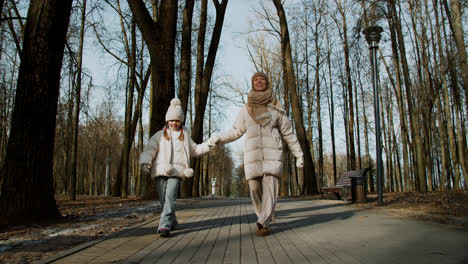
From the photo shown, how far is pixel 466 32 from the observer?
19016 millimetres

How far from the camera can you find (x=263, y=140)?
507cm

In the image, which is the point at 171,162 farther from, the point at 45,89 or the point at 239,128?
the point at 45,89

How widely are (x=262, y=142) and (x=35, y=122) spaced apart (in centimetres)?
403

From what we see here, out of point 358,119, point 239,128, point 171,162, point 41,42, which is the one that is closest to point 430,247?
point 239,128

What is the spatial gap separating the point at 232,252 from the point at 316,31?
78.8 ft

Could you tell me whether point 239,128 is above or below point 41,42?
below

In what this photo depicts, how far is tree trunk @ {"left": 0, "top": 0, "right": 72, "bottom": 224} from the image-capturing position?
5.79 metres

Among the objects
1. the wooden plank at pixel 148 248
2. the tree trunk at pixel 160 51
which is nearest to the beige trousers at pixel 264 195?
the wooden plank at pixel 148 248

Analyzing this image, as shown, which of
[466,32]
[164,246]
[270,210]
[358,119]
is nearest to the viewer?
[164,246]

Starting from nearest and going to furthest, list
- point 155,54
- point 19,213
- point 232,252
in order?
point 232,252
point 19,213
point 155,54

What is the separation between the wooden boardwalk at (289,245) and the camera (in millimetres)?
3430

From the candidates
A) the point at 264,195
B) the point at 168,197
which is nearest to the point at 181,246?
the point at 168,197

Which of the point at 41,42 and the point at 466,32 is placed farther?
the point at 466,32

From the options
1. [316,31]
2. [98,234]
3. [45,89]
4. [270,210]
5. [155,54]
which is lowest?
[98,234]
